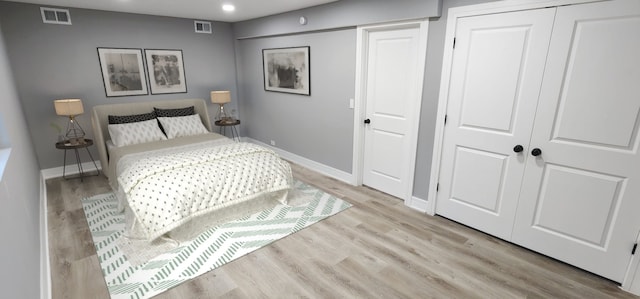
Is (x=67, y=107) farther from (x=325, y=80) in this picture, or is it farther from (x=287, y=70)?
(x=325, y=80)

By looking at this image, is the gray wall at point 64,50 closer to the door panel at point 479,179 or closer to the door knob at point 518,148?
the door panel at point 479,179

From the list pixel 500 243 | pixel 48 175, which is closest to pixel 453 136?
pixel 500 243

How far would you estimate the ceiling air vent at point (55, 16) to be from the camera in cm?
373

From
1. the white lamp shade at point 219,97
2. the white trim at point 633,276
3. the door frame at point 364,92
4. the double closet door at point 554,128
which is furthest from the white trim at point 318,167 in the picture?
the white trim at point 633,276

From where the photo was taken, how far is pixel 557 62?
2.11 meters

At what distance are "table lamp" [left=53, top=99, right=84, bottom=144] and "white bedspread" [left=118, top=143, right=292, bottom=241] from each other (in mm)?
1135

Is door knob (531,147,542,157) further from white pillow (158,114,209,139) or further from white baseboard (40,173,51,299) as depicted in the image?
white pillow (158,114,209,139)

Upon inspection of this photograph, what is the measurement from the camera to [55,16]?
12.4ft

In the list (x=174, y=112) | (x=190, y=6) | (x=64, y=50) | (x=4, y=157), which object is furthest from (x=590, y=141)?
(x=64, y=50)

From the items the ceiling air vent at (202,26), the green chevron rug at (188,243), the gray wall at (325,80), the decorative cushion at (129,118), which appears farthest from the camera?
the ceiling air vent at (202,26)

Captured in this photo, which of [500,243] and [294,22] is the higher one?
[294,22]

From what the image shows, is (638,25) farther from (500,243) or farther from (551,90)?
(500,243)

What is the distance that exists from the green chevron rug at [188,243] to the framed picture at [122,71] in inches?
69.1

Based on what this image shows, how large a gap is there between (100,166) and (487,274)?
501cm
